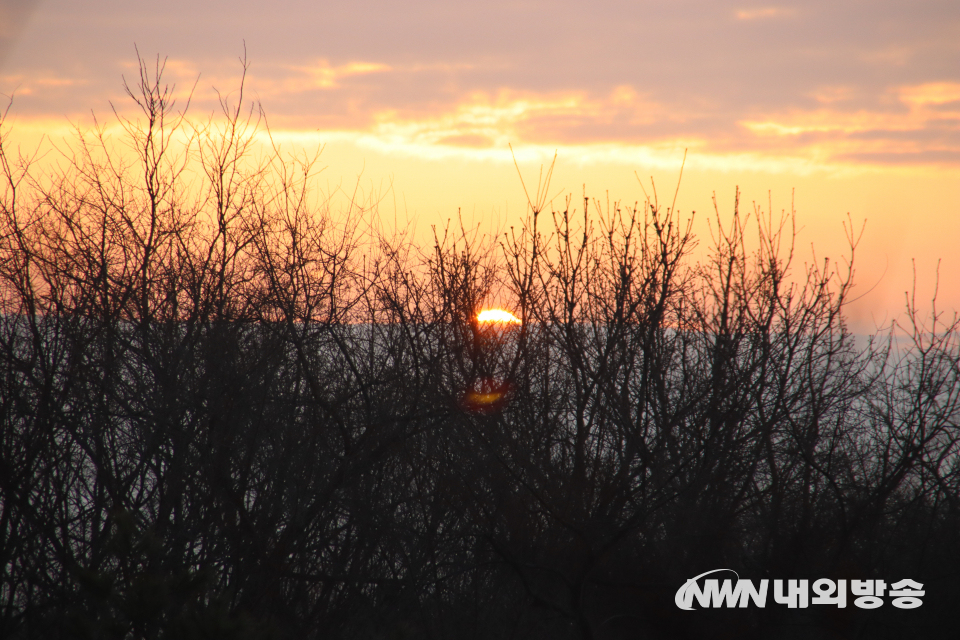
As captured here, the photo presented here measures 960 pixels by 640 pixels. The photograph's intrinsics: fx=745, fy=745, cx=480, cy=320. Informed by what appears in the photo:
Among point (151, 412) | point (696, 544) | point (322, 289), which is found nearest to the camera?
point (151, 412)

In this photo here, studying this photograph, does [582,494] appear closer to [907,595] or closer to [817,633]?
[817,633]

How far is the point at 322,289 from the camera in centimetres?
706

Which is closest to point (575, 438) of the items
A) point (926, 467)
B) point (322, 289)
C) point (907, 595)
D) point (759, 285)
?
point (322, 289)

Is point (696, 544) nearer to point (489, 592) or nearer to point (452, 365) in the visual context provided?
point (489, 592)

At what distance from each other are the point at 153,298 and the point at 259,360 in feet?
3.25

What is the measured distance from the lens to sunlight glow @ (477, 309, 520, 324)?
22.0 ft

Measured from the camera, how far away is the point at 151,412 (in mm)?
5723

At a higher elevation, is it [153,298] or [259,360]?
[153,298]

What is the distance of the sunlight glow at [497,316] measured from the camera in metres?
6.70

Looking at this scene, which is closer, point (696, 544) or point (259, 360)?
point (259, 360)

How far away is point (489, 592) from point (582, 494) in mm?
2416

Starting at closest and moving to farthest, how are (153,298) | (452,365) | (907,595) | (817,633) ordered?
(153,298) < (452,365) < (817,633) < (907,595)

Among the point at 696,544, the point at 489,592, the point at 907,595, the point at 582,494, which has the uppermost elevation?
the point at 582,494

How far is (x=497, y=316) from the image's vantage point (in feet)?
22.5
